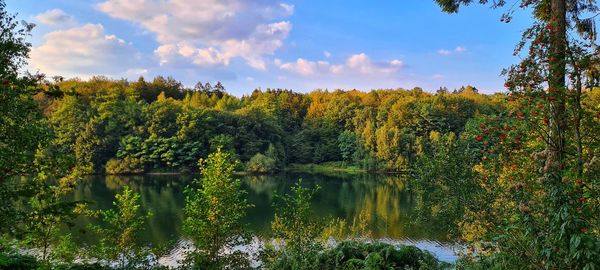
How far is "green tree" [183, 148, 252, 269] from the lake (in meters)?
1.10

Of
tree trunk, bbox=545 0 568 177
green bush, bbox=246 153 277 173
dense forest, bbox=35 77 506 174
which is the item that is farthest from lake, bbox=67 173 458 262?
tree trunk, bbox=545 0 568 177

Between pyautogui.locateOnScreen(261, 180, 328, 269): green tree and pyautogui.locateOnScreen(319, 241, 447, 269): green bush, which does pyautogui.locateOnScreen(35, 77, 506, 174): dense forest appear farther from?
pyautogui.locateOnScreen(319, 241, 447, 269): green bush

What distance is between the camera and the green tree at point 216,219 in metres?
9.48

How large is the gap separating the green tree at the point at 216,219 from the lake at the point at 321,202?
110 centimetres

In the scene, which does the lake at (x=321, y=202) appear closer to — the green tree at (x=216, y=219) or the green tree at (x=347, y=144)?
the green tree at (x=216, y=219)

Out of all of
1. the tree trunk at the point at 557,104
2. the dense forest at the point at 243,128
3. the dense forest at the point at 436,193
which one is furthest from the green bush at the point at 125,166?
the tree trunk at the point at 557,104

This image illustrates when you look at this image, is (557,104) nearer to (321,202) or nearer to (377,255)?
(377,255)

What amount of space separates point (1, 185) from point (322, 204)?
25.4 metres

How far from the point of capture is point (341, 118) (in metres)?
64.5

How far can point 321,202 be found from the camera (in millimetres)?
29938

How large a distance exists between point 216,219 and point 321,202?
20.8 metres

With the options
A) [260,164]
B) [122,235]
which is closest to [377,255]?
[122,235]

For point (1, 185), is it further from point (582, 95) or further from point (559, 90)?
point (582, 95)

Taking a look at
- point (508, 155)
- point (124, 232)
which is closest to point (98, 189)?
point (124, 232)
